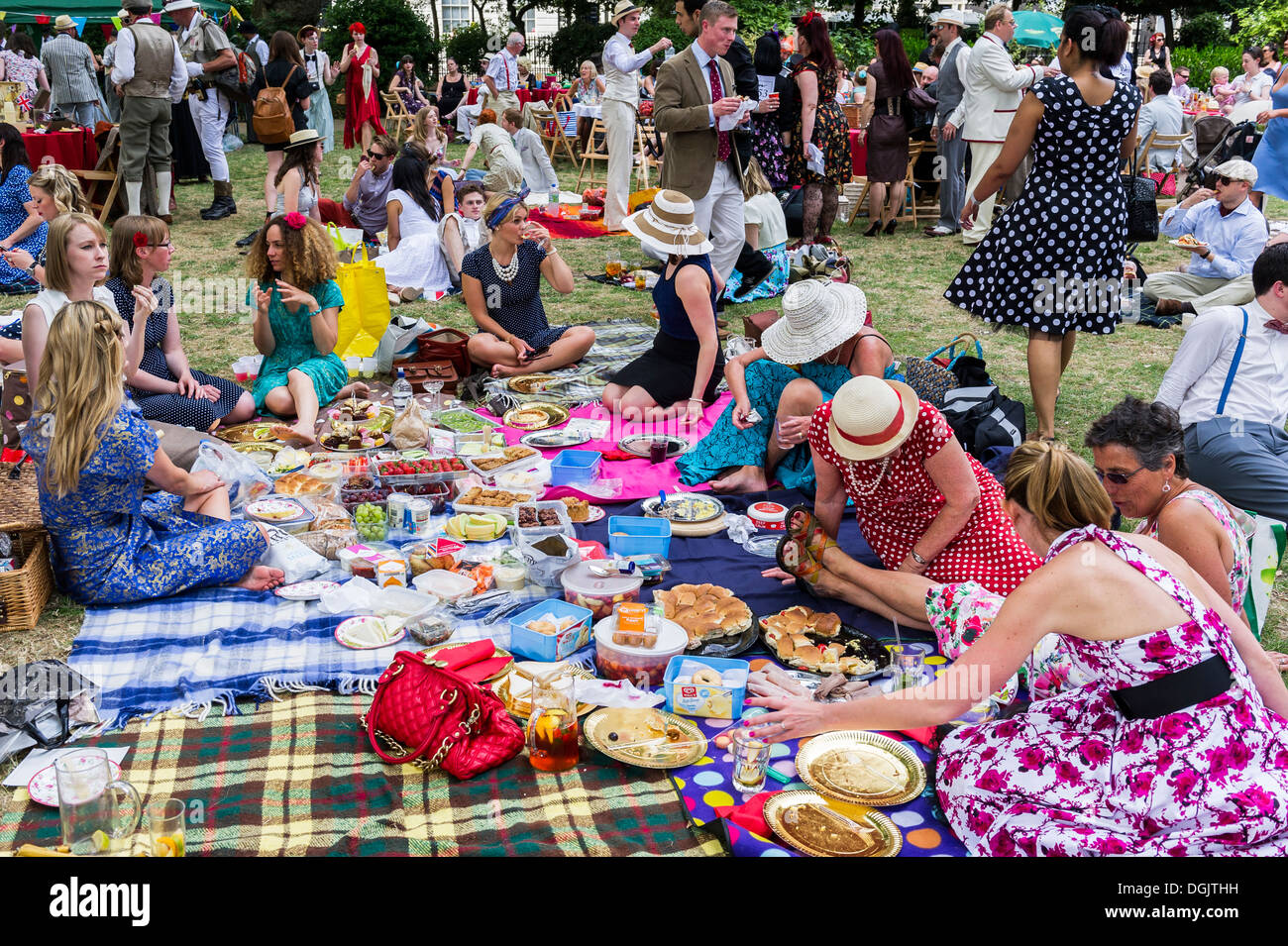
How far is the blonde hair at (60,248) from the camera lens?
5.32 meters

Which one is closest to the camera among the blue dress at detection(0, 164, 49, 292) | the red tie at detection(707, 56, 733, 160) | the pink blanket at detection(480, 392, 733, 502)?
the pink blanket at detection(480, 392, 733, 502)

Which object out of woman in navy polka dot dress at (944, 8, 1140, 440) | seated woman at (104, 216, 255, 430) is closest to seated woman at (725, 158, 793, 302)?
woman in navy polka dot dress at (944, 8, 1140, 440)

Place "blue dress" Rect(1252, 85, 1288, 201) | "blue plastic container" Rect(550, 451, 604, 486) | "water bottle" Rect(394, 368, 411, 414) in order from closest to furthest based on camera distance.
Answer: "blue plastic container" Rect(550, 451, 604, 486), "water bottle" Rect(394, 368, 411, 414), "blue dress" Rect(1252, 85, 1288, 201)

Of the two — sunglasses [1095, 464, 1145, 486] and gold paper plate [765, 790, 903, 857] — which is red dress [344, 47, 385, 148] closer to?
sunglasses [1095, 464, 1145, 486]

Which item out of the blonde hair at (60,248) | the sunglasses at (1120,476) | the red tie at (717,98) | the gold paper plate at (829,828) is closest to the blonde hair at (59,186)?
the blonde hair at (60,248)

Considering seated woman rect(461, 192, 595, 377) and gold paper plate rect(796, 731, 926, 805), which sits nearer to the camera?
gold paper plate rect(796, 731, 926, 805)

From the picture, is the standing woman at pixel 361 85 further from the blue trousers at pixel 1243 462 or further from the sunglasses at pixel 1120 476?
the sunglasses at pixel 1120 476

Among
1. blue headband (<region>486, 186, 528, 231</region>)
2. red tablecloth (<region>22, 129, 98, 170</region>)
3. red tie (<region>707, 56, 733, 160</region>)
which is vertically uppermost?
red tie (<region>707, 56, 733, 160</region>)

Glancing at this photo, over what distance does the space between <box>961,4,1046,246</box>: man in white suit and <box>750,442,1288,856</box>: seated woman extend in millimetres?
8337

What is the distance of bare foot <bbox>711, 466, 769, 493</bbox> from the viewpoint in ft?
18.6

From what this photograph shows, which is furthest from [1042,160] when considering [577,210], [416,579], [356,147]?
[356,147]

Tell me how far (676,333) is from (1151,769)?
426 cm

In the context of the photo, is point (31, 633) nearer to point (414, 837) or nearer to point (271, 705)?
point (271, 705)

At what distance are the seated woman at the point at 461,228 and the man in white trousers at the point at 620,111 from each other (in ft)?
7.88
